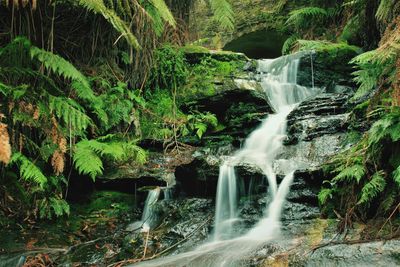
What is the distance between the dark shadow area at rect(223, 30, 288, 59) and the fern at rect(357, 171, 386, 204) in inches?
348

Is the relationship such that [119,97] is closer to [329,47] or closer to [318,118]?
[318,118]

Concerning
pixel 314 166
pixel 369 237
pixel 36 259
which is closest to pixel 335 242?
pixel 369 237

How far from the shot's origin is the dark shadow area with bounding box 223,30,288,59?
11859 mm

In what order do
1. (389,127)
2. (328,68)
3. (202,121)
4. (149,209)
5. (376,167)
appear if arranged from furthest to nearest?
(328,68)
(202,121)
(149,209)
(376,167)
(389,127)

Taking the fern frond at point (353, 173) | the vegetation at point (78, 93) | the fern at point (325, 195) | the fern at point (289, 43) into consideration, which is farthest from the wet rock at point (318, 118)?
the fern at point (289, 43)

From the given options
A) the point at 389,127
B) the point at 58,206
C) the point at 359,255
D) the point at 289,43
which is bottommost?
the point at 359,255

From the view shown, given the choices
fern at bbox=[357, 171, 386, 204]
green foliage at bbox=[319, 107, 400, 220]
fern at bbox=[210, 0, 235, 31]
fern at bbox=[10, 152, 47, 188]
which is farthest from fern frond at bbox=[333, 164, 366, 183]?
fern at bbox=[10, 152, 47, 188]

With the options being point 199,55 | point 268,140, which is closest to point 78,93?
point 268,140

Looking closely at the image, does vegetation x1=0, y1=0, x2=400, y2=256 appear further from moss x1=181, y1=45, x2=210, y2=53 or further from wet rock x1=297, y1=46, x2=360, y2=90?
wet rock x1=297, y1=46, x2=360, y2=90

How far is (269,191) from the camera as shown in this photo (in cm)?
473

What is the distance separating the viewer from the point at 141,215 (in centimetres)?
505

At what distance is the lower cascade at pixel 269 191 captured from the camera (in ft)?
12.0

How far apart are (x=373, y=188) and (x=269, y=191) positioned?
1534 millimetres

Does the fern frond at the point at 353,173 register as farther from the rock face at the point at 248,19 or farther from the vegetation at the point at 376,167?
the rock face at the point at 248,19
